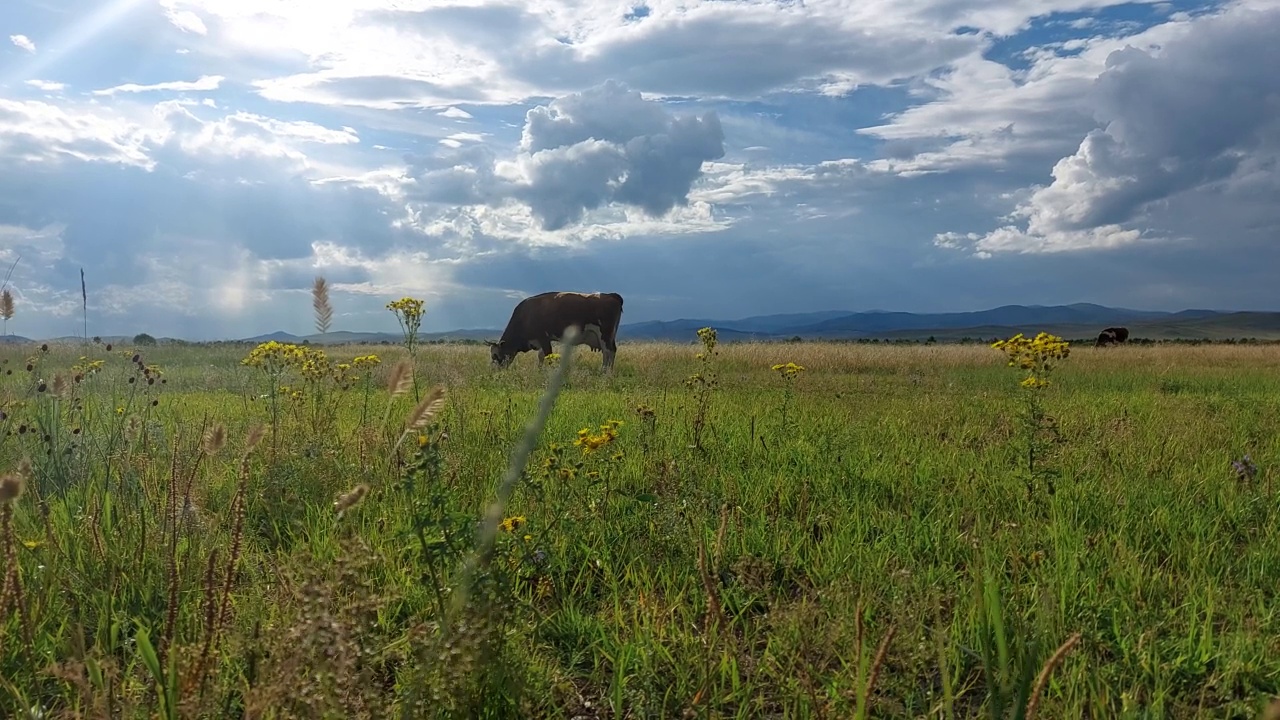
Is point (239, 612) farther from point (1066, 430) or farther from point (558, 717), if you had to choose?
point (1066, 430)

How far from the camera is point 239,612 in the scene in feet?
8.71

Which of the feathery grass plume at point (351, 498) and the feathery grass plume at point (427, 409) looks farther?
the feathery grass plume at point (427, 409)

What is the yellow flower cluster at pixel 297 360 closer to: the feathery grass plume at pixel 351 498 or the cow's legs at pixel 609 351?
the feathery grass plume at pixel 351 498

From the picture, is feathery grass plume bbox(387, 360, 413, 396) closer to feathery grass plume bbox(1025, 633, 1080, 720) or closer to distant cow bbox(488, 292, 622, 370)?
feathery grass plume bbox(1025, 633, 1080, 720)

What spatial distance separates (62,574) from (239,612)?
822 mm

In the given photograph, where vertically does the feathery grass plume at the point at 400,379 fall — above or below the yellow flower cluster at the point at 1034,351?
above

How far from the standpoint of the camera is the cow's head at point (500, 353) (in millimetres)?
19067

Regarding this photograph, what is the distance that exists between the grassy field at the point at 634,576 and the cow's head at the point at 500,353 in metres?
13.0

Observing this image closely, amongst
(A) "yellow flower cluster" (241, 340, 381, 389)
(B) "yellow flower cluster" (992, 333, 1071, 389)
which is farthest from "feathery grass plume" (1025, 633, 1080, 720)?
(A) "yellow flower cluster" (241, 340, 381, 389)

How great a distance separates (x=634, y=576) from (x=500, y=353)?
1711 centimetres

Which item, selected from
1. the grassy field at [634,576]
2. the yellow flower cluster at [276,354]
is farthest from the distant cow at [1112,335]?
the yellow flower cluster at [276,354]

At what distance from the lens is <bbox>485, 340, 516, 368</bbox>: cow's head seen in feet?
62.6

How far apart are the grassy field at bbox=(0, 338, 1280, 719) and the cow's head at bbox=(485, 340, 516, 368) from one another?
1302 cm

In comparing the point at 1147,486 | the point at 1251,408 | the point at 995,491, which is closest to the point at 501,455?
the point at 995,491
